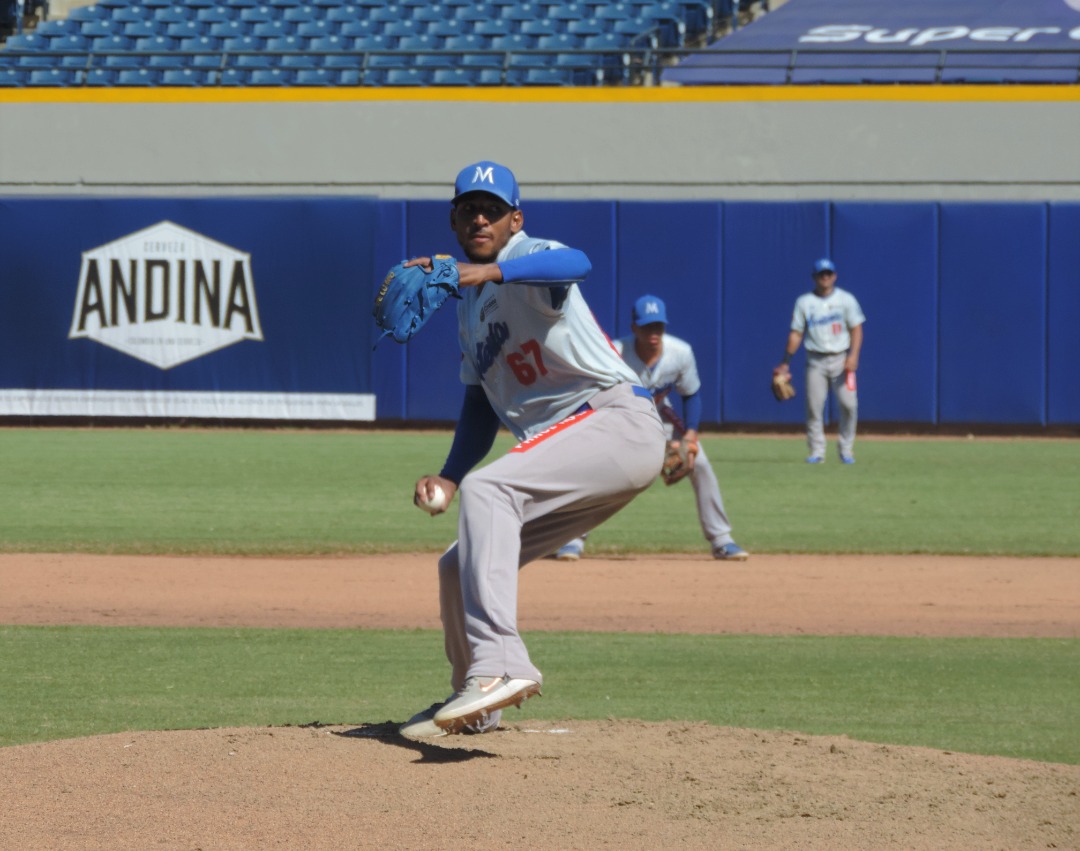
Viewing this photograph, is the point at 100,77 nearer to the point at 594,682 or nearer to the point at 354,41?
the point at 354,41

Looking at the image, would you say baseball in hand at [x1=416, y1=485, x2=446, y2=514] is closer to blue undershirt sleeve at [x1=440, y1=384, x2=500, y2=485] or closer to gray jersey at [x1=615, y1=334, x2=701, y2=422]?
blue undershirt sleeve at [x1=440, y1=384, x2=500, y2=485]

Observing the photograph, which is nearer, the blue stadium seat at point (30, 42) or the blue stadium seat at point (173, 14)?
the blue stadium seat at point (30, 42)

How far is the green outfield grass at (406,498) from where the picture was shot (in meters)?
10.9

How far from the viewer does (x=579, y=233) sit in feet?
64.1

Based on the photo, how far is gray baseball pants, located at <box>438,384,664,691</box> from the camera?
4.46 metres

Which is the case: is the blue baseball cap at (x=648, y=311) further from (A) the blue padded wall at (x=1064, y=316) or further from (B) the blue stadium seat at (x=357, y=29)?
(B) the blue stadium seat at (x=357, y=29)

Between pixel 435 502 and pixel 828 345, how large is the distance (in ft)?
38.9

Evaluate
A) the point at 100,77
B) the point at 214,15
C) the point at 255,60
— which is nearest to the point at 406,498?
the point at 255,60

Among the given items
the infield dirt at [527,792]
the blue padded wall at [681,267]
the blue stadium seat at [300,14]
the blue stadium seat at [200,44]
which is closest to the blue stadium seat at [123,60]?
the blue stadium seat at [200,44]

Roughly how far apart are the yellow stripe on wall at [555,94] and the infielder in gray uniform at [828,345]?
16.0 feet

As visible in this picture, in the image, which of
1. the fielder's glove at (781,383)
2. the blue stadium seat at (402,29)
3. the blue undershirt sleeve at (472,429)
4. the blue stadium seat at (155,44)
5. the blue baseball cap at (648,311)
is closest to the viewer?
the blue undershirt sleeve at (472,429)

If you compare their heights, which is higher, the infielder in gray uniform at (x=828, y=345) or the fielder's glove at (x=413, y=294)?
the fielder's glove at (x=413, y=294)

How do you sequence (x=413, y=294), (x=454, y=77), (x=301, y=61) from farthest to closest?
1. (x=301, y=61)
2. (x=454, y=77)
3. (x=413, y=294)

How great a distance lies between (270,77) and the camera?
22.2 m
